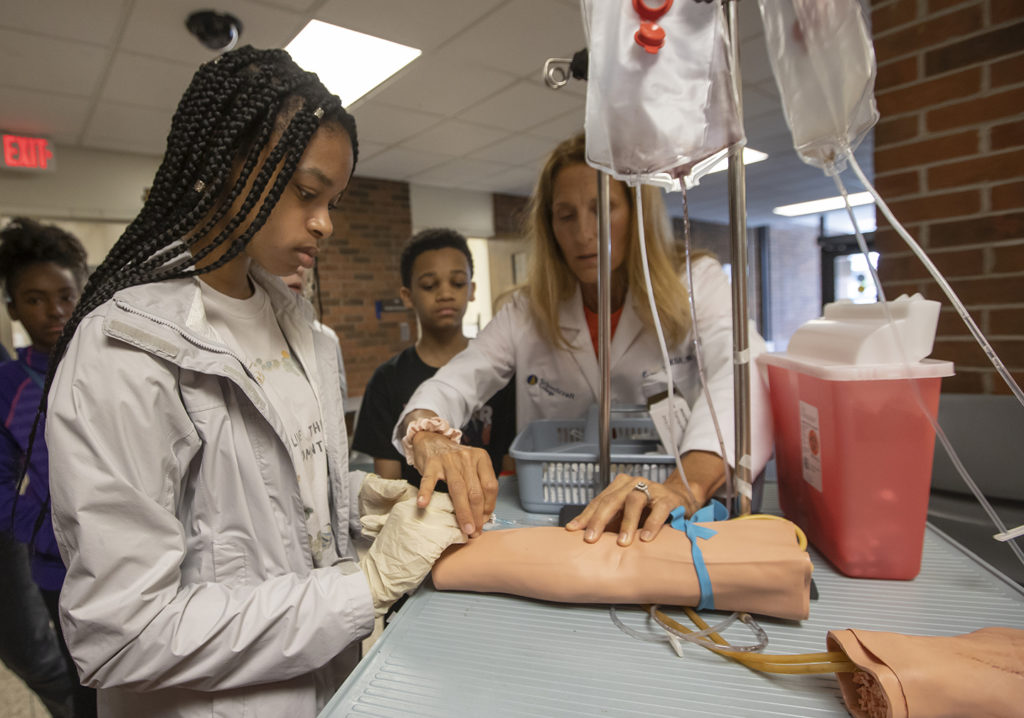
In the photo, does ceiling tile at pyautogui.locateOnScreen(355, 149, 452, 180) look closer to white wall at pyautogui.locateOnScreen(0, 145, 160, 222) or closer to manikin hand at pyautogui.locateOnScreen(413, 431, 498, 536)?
white wall at pyautogui.locateOnScreen(0, 145, 160, 222)

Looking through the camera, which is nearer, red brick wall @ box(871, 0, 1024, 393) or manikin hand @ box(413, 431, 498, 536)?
manikin hand @ box(413, 431, 498, 536)

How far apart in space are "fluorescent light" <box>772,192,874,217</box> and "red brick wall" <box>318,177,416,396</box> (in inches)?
206

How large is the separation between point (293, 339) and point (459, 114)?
3.19 meters

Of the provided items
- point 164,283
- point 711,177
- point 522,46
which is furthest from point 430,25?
point 711,177

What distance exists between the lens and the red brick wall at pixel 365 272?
4.90 m

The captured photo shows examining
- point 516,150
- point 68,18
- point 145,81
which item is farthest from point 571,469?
point 516,150

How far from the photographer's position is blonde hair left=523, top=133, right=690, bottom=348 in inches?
47.1

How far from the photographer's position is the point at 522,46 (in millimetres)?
2797

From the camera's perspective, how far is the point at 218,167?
71cm

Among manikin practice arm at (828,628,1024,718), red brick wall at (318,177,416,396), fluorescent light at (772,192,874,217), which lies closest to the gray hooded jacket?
manikin practice arm at (828,628,1024,718)

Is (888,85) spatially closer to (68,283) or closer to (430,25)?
(430,25)

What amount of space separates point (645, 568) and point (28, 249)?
1906mm

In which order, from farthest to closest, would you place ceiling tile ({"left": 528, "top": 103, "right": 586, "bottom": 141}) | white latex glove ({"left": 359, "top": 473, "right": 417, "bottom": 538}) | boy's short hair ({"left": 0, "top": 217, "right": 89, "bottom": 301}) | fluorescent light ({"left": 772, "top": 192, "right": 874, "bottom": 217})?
fluorescent light ({"left": 772, "top": 192, "right": 874, "bottom": 217})
ceiling tile ({"left": 528, "top": 103, "right": 586, "bottom": 141})
boy's short hair ({"left": 0, "top": 217, "right": 89, "bottom": 301})
white latex glove ({"left": 359, "top": 473, "right": 417, "bottom": 538})

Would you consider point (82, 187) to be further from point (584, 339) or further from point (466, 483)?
point (466, 483)
